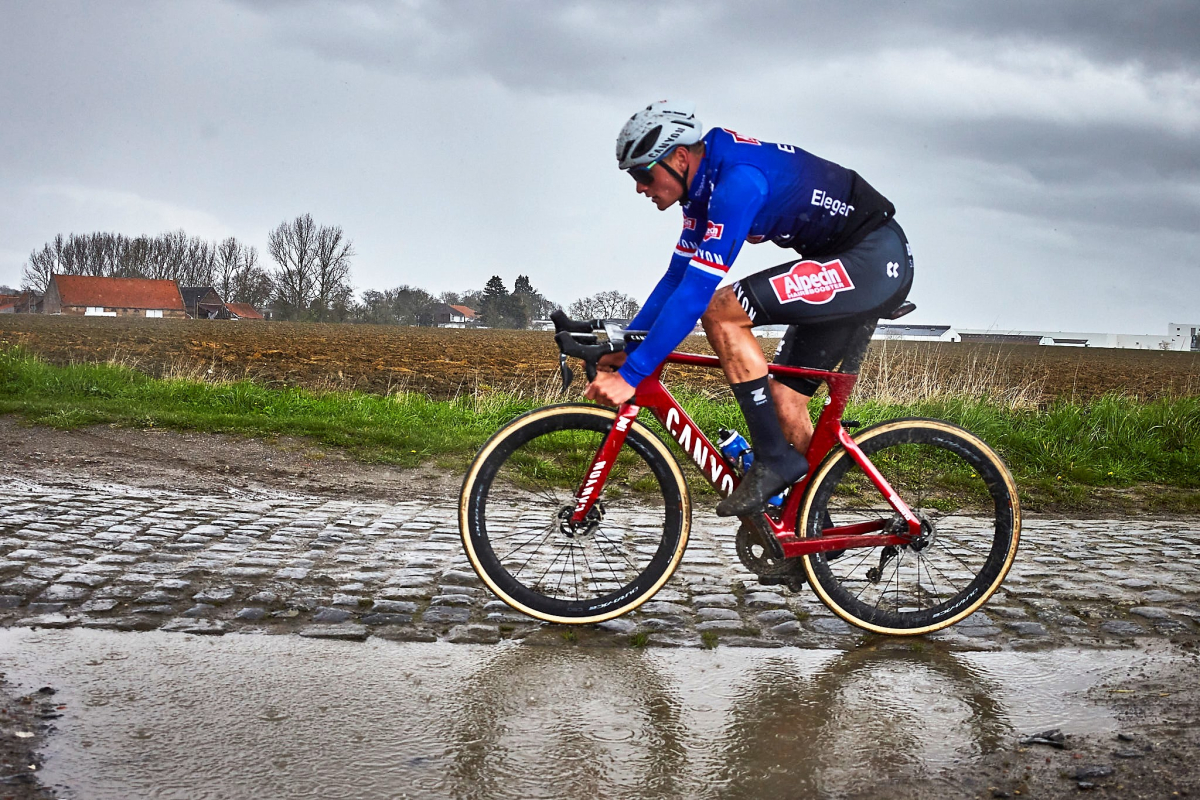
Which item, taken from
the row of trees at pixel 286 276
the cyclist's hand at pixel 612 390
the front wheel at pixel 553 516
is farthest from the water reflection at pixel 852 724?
the row of trees at pixel 286 276

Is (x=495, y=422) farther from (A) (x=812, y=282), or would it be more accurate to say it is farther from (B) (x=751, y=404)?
(A) (x=812, y=282)

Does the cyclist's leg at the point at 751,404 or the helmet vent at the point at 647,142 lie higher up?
the helmet vent at the point at 647,142

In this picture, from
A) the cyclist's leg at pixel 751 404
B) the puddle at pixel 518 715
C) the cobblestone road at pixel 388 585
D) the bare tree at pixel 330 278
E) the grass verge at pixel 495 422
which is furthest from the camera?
the bare tree at pixel 330 278

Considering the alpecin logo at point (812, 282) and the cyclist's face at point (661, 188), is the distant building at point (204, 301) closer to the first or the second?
the cyclist's face at point (661, 188)

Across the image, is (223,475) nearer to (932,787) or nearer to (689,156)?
(689,156)

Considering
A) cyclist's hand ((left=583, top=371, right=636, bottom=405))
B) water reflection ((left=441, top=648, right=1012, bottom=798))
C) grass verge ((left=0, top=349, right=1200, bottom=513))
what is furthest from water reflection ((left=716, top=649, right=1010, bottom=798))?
grass verge ((left=0, top=349, right=1200, bottom=513))

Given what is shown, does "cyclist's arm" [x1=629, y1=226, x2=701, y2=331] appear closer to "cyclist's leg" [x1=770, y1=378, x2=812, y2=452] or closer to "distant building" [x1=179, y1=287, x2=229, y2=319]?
"cyclist's leg" [x1=770, y1=378, x2=812, y2=452]

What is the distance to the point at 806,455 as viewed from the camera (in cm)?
447

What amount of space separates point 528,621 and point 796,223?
6.98ft

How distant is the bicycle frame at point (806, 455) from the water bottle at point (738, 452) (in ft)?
0.12

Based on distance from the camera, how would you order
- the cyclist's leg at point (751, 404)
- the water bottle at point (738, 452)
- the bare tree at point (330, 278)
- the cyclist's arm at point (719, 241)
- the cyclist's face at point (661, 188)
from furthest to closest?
the bare tree at point (330, 278) → the water bottle at point (738, 452) → the cyclist's leg at point (751, 404) → the cyclist's face at point (661, 188) → the cyclist's arm at point (719, 241)

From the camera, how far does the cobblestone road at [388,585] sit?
14.3 ft

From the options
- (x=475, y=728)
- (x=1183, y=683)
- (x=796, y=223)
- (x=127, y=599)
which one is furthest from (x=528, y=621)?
(x=1183, y=683)

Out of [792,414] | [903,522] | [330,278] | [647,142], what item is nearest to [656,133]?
[647,142]
